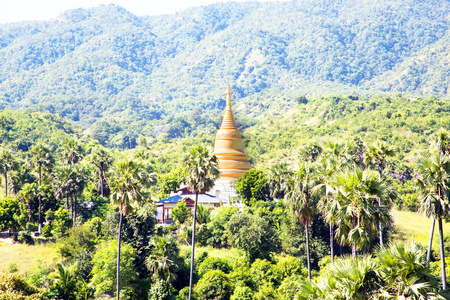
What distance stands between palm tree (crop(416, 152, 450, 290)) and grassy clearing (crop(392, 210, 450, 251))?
83.0ft

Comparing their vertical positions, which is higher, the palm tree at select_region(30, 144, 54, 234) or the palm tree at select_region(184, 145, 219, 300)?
the palm tree at select_region(30, 144, 54, 234)

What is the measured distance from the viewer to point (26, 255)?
4881 cm

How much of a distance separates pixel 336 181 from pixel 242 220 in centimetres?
2920

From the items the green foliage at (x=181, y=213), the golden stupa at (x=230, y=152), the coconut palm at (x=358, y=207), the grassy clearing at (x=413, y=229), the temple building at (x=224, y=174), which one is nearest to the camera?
the coconut palm at (x=358, y=207)

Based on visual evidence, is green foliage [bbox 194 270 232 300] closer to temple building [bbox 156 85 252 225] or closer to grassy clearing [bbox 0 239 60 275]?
grassy clearing [bbox 0 239 60 275]

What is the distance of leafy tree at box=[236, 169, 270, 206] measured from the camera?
198ft

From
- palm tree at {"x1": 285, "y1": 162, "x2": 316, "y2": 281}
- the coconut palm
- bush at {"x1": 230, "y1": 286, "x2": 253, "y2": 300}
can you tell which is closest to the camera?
the coconut palm

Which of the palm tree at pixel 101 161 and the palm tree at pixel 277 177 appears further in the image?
the palm tree at pixel 101 161

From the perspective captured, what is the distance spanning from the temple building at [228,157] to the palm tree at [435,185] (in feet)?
144

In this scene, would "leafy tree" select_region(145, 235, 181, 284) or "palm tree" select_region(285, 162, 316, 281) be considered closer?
"palm tree" select_region(285, 162, 316, 281)

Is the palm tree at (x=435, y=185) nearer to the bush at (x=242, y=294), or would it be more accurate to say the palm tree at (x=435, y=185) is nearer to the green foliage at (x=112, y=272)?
the bush at (x=242, y=294)

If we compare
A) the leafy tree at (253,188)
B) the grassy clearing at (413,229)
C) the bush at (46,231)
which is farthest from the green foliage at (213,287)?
the bush at (46,231)

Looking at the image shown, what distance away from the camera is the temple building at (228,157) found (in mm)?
70875

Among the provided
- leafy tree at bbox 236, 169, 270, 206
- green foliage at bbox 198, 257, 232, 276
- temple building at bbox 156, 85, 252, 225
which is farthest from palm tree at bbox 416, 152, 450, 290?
temple building at bbox 156, 85, 252, 225
